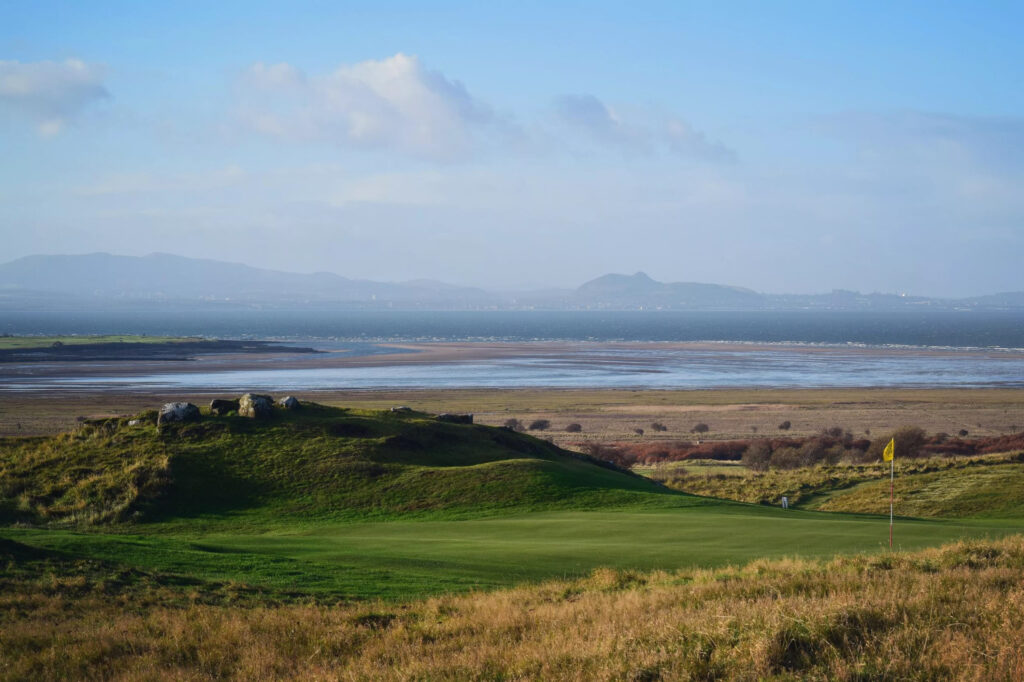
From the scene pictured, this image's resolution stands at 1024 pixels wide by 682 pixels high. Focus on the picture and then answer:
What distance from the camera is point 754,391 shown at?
8038 cm

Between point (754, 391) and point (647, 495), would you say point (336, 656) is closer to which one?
point (647, 495)

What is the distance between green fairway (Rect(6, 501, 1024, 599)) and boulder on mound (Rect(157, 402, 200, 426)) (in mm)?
7944

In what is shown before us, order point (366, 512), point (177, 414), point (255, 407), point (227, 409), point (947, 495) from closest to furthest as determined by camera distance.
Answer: point (366, 512)
point (177, 414)
point (947, 495)
point (255, 407)
point (227, 409)

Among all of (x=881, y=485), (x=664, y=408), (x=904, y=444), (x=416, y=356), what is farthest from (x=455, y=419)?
(x=416, y=356)

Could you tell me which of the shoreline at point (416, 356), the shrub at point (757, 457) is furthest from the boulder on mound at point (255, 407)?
the shoreline at point (416, 356)

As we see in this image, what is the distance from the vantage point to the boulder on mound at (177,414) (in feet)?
95.7

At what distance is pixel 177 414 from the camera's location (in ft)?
96.3

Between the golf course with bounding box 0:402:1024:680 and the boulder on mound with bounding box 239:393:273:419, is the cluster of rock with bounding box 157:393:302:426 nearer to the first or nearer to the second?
the boulder on mound with bounding box 239:393:273:419

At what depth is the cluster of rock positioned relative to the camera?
96.1 ft

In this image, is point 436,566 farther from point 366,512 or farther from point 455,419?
point 455,419

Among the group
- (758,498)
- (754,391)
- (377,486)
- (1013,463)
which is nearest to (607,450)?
(758,498)

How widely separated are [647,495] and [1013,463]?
773 inches

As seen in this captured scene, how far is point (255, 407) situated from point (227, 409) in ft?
3.91

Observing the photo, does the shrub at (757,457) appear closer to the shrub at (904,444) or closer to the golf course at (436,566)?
the shrub at (904,444)
